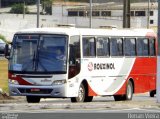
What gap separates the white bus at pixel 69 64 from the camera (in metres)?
28.1

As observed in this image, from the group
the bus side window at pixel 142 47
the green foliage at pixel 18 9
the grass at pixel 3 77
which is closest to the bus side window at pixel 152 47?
the bus side window at pixel 142 47

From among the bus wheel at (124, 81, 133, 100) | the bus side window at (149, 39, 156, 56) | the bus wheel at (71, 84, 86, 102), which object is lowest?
the bus wheel at (124, 81, 133, 100)

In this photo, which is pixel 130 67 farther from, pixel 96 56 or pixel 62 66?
pixel 62 66

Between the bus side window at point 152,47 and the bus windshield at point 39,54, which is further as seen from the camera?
the bus side window at point 152,47

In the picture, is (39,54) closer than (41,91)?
No

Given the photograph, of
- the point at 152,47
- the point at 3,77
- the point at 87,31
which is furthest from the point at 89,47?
the point at 3,77

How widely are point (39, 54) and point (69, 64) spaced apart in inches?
45.4

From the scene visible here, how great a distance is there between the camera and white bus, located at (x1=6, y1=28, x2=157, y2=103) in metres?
28.1

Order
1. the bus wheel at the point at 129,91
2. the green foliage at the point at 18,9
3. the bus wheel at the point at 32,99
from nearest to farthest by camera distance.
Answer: the bus wheel at the point at 32,99 < the bus wheel at the point at 129,91 < the green foliage at the point at 18,9

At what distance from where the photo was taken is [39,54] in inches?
1113

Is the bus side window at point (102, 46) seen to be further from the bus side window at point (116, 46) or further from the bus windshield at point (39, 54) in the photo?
the bus windshield at point (39, 54)

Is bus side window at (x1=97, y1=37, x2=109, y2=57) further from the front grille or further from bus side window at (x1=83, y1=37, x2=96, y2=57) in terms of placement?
the front grille

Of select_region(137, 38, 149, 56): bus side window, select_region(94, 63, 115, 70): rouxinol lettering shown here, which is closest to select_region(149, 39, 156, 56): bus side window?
select_region(137, 38, 149, 56): bus side window

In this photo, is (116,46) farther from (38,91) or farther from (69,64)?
(38,91)
